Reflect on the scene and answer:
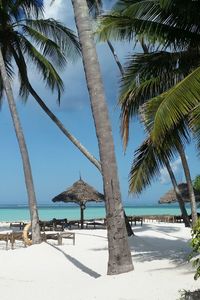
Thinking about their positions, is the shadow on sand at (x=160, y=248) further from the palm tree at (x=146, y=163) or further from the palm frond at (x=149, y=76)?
the palm frond at (x=149, y=76)

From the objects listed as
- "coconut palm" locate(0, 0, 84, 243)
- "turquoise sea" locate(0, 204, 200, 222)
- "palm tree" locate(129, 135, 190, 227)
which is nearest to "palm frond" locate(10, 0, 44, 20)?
"coconut palm" locate(0, 0, 84, 243)

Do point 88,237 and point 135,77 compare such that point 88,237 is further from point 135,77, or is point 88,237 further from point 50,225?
point 135,77

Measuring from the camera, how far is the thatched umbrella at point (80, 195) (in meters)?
26.2

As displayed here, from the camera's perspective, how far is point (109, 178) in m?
10.7

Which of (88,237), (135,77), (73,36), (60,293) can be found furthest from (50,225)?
(60,293)

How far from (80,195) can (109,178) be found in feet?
51.6

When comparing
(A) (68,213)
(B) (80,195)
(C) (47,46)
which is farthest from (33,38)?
(A) (68,213)

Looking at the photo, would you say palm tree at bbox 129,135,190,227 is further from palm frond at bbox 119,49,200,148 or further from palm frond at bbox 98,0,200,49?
palm frond at bbox 98,0,200,49

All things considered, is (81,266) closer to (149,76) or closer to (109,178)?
(109,178)

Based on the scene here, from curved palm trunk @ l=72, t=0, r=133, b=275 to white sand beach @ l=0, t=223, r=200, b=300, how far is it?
0.39 metres

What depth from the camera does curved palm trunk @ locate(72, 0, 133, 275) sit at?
10656 millimetres

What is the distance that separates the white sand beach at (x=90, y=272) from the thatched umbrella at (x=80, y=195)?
20.5ft

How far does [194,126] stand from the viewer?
10375 mm

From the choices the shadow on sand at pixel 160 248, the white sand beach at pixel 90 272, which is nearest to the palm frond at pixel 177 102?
the white sand beach at pixel 90 272
